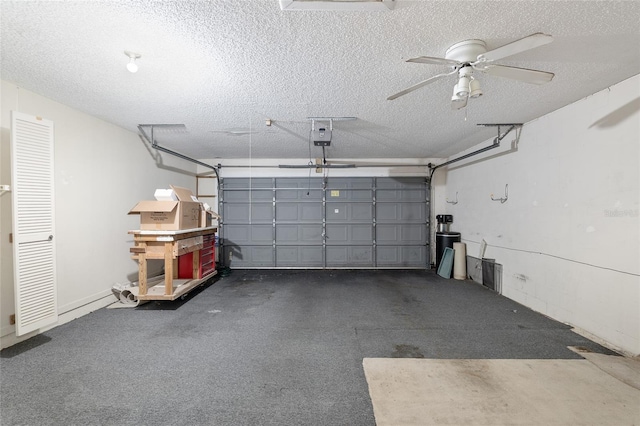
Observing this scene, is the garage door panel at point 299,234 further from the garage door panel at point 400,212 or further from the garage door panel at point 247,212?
the garage door panel at point 400,212

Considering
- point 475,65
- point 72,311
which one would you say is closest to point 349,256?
point 475,65

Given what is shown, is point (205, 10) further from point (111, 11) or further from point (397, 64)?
point (397, 64)

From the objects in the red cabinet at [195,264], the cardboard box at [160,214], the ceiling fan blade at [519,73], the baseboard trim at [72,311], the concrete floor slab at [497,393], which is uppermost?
the ceiling fan blade at [519,73]

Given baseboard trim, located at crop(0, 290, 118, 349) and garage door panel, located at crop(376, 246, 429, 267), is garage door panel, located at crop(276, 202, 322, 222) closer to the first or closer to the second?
garage door panel, located at crop(376, 246, 429, 267)

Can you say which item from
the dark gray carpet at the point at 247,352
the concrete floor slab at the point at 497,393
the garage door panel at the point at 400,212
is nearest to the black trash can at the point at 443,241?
the garage door panel at the point at 400,212

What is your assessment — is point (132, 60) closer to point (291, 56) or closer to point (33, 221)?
point (291, 56)

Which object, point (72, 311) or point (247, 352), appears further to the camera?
point (72, 311)

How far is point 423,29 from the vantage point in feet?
5.65

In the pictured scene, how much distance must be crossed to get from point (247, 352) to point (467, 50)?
326 cm

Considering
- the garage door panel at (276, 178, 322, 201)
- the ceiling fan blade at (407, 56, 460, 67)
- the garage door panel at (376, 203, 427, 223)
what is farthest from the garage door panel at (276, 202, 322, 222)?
the ceiling fan blade at (407, 56, 460, 67)

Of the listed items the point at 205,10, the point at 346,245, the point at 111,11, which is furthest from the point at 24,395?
the point at 346,245

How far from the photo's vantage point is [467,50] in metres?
1.84

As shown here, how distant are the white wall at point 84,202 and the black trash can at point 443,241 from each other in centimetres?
621

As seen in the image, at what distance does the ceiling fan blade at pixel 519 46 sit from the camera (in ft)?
4.94
